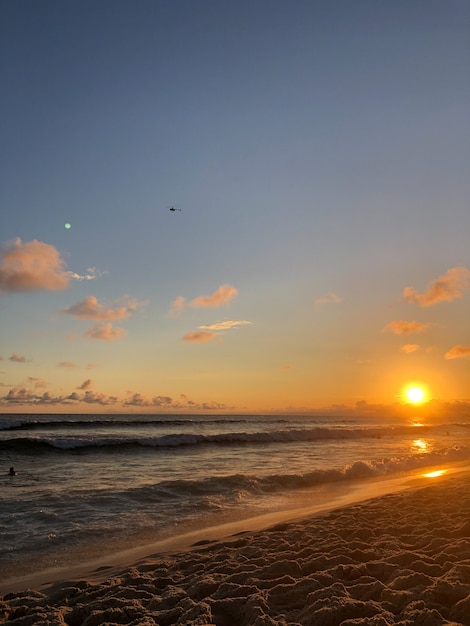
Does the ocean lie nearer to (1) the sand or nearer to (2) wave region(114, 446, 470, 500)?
(2) wave region(114, 446, 470, 500)

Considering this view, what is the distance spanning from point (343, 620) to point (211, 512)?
24.3ft

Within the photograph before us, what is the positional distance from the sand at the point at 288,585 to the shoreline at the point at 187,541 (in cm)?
25

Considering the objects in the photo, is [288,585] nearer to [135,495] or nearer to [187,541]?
[187,541]

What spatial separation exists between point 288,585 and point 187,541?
3.84 metres

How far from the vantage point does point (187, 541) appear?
28.0ft

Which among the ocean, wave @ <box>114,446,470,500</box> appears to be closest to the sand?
the ocean

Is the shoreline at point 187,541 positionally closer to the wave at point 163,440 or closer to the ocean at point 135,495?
the ocean at point 135,495

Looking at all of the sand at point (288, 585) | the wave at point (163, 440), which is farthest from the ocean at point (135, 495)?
the wave at point (163, 440)

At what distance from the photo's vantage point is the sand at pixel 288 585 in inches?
174

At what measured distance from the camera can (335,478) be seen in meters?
16.8

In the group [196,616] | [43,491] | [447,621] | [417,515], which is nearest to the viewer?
[447,621]

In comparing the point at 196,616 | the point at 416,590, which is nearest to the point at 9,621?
the point at 196,616

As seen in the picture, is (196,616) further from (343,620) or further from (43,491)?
(43,491)

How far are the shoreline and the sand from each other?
0.25m
